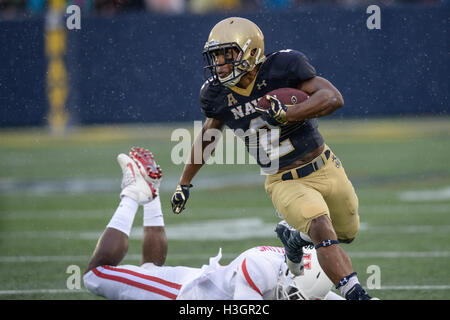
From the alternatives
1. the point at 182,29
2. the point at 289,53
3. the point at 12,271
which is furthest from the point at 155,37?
the point at 289,53

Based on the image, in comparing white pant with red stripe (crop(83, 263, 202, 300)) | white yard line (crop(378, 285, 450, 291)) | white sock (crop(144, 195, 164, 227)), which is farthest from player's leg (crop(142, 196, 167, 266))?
white yard line (crop(378, 285, 450, 291))

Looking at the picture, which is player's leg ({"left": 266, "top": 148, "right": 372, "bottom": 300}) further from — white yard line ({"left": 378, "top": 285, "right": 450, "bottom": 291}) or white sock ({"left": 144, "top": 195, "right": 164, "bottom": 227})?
white yard line ({"left": 378, "top": 285, "right": 450, "bottom": 291})

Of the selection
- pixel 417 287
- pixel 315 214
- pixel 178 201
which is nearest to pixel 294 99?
pixel 315 214

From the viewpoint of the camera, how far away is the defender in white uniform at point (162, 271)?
3678mm

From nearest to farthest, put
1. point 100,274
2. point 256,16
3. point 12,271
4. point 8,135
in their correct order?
1. point 100,274
2. point 12,271
3. point 256,16
4. point 8,135

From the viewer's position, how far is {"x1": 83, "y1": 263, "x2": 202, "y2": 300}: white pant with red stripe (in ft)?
13.1

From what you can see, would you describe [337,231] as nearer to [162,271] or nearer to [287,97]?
[287,97]

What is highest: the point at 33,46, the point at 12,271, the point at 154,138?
the point at 33,46

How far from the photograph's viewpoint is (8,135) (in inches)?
535

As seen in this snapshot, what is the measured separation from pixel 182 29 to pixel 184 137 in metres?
1.78

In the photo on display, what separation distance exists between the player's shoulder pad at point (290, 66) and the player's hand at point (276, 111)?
12.2 inches

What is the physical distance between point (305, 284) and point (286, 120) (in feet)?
2.68

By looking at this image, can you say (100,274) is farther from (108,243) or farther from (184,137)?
(184,137)

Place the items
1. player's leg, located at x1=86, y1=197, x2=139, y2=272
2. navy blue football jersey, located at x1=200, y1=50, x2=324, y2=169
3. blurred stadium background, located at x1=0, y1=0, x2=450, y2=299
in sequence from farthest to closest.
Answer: blurred stadium background, located at x1=0, y1=0, x2=450, y2=299
navy blue football jersey, located at x1=200, y1=50, x2=324, y2=169
player's leg, located at x1=86, y1=197, x2=139, y2=272
